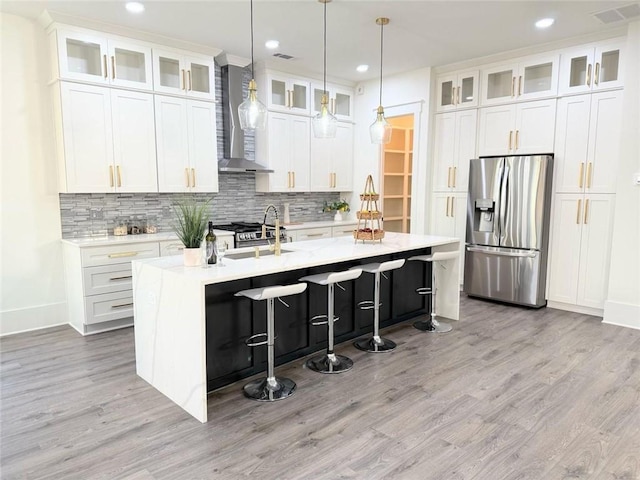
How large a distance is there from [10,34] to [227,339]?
3.48 metres

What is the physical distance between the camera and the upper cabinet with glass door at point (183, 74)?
182 inches

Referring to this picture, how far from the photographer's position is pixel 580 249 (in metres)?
4.79

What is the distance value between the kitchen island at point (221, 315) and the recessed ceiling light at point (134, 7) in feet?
7.41

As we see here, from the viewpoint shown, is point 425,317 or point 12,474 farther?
point 425,317

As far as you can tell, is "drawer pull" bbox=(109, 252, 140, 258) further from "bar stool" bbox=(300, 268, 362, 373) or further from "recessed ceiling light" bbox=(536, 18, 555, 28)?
"recessed ceiling light" bbox=(536, 18, 555, 28)

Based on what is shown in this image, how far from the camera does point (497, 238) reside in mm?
5207

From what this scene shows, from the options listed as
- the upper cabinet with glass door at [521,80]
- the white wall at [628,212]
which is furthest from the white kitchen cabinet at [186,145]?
the white wall at [628,212]

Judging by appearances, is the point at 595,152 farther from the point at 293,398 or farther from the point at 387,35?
the point at 293,398

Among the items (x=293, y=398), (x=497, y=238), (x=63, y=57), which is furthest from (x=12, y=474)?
(x=497, y=238)

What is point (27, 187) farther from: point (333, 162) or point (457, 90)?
point (457, 90)

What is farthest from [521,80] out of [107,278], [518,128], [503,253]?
[107,278]

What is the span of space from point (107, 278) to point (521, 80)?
195 inches

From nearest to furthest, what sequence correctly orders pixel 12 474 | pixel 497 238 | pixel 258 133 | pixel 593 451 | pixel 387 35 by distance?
pixel 12 474, pixel 593 451, pixel 387 35, pixel 497 238, pixel 258 133

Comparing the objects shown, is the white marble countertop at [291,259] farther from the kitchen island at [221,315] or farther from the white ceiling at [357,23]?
the white ceiling at [357,23]
